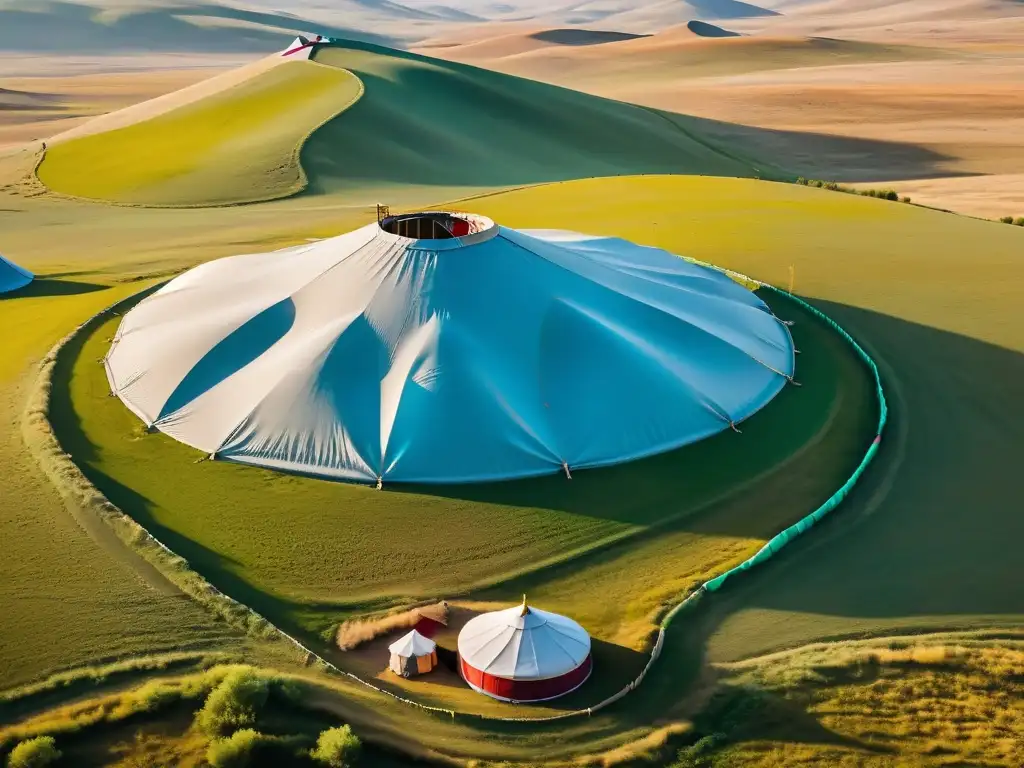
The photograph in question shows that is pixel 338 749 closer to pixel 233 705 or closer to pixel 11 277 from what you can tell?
pixel 233 705

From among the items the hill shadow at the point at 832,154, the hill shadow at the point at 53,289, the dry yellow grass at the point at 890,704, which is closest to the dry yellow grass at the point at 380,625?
the dry yellow grass at the point at 890,704

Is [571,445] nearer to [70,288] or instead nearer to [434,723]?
[434,723]

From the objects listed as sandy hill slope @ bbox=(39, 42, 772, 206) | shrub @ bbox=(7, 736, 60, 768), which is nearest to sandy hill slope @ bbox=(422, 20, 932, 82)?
sandy hill slope @ bbox=(39, 42, 772, 206)

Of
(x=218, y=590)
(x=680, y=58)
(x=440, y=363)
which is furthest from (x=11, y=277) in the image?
(x=680, y=58)

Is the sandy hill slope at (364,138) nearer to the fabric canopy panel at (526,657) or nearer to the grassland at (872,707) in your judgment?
the fabric canopy panel at (526,657)

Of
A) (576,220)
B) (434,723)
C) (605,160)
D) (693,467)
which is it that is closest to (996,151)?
(605,160)

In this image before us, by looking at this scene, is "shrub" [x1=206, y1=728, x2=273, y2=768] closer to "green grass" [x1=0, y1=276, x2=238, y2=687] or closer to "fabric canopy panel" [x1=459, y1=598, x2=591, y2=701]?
"green grass" [x1=0, y1=276, x2=238, y2=687]
